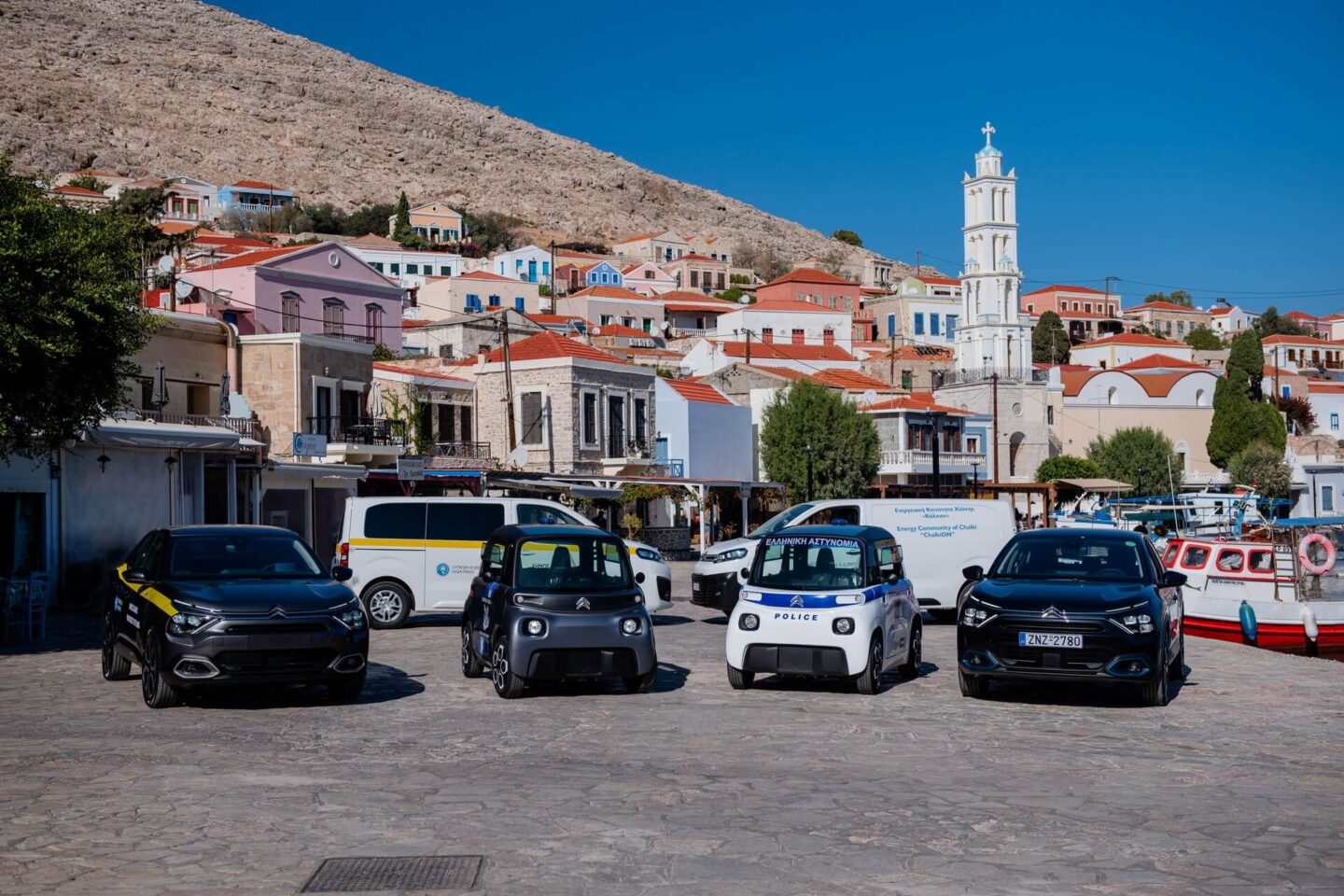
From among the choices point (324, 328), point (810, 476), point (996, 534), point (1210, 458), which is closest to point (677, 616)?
point (996, 534)

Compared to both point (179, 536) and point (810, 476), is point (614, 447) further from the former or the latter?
point (179, 536)

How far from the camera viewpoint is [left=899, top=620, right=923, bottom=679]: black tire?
55.9 ft

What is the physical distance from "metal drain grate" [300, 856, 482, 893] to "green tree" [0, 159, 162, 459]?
1301 centimetres

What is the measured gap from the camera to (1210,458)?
304 ft

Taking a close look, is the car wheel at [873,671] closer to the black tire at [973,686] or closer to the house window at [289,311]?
the black tire at [973,686]

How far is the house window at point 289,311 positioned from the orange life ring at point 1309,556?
38228 millimetres

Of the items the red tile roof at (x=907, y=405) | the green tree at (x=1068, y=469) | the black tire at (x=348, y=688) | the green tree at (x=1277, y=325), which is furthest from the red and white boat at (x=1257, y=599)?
A: the green tree at (x=1277, y=325)

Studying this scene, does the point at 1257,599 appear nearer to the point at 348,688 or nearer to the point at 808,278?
the point at 348,688

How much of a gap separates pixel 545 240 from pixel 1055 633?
17154 centimetres

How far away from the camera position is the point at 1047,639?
14.2 meters

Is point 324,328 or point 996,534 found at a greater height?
point 324,328

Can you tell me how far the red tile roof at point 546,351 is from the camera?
178ft

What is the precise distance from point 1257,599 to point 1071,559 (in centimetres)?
1571

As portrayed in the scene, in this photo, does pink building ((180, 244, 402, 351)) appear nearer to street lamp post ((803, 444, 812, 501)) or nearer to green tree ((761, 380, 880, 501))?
green tree ((761, 380, 880, 501))
